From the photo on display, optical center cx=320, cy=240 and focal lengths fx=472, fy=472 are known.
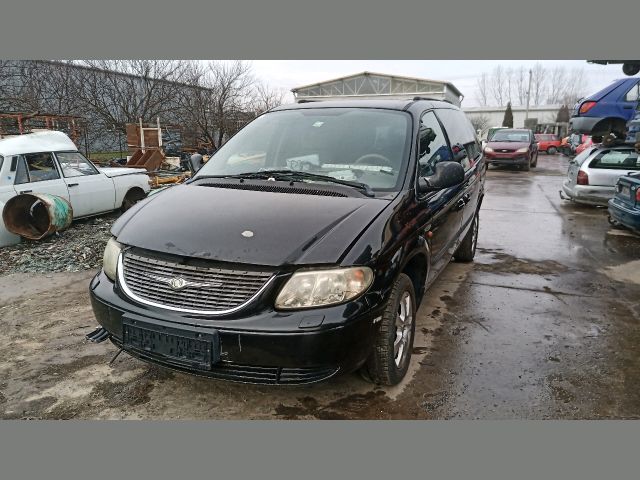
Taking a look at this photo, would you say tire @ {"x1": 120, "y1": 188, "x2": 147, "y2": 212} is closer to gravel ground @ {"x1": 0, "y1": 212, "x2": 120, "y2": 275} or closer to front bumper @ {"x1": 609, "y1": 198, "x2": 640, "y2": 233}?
gravel ground @ {"x1": 0, "y1": 212, "x2": 120, "y2": 275}

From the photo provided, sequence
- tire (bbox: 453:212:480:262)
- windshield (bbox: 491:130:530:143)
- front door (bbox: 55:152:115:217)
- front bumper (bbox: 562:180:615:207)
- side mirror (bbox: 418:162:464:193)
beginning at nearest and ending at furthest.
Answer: side mirror (bbox: 418:162:464:193) → tire (bbox: 453:212:480:262) → front door (bbox: 55:152:115:217) → front bumper (bbox: 562:180:615:207) → windshield (bbox: 491:130:530:143)

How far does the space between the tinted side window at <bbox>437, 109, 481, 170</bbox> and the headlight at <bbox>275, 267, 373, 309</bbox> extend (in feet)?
8.20

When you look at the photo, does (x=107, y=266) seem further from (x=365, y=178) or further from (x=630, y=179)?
(x=630, y=179)

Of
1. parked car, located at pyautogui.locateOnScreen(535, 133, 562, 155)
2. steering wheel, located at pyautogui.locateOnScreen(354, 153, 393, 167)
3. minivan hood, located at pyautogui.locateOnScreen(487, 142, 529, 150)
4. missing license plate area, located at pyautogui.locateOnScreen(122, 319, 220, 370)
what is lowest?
parked car, located at pyautogui.locateOnScreen(535, 133, 562, 155)

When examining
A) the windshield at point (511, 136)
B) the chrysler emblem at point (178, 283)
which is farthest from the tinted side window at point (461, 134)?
the windshield at point (511, 136)

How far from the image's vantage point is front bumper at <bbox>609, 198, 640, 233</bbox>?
655cm

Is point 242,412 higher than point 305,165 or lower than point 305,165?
lower

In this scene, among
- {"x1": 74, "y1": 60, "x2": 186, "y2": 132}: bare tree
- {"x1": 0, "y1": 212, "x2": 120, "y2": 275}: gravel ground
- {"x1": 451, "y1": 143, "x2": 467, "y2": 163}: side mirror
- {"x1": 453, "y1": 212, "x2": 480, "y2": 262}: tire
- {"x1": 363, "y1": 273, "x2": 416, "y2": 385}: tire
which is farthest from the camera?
{"x1": 74, "y1": 60, "x2": 186, "y2": 132}: bare tree

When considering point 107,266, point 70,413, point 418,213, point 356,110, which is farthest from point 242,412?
point 356,110

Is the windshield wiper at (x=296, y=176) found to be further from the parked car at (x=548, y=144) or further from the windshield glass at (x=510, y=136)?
the parked car at (x=548, y=144)

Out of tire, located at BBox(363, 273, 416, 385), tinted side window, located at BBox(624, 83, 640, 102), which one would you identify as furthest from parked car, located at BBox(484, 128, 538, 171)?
tire, located at BBox(363, 273, 416, 385)

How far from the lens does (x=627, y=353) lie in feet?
11.7

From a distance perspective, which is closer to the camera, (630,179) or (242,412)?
(242,412)

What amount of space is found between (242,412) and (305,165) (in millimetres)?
1793
